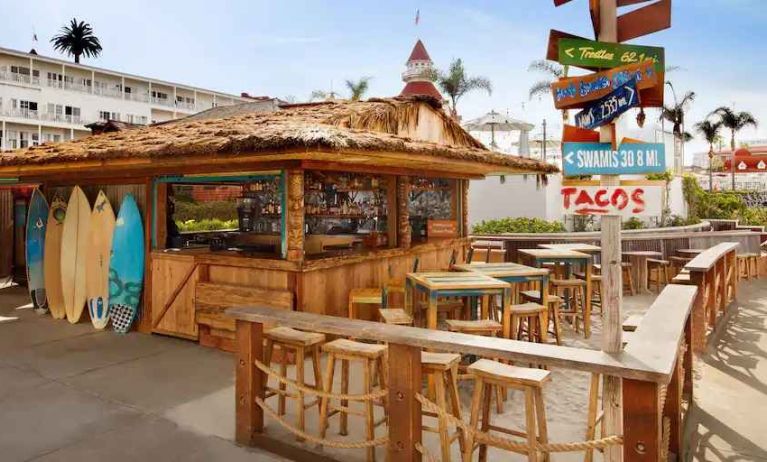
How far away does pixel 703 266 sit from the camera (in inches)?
222

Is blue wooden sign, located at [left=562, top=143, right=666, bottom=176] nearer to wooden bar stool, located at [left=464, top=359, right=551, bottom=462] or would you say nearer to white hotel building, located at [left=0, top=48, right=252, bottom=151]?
wooden bar stool, located at [left=464, top=359, right=551, bottom=462]

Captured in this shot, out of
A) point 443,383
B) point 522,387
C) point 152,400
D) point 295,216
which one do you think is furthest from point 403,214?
point 522,387

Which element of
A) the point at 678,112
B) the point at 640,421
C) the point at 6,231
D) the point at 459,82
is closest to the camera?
the point at 640,421

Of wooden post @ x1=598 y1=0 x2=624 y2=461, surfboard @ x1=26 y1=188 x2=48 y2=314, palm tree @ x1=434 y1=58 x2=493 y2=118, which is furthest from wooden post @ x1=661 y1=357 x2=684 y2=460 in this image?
palm tree @ x1=434 y1=58 x2=493 y2=118

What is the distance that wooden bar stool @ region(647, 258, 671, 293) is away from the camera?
9724mm

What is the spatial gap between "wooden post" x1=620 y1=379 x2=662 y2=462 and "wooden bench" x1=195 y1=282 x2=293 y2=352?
3.72 meters

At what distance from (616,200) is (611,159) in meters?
0.20

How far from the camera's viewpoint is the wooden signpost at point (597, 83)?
248 cm

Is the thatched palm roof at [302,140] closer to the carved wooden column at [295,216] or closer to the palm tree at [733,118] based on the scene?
the carved wooden column at [295,216]

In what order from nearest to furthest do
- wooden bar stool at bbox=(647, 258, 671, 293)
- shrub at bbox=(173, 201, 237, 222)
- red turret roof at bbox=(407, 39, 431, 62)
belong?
wooden bar stool at bbox=(647, 258, 671, 293) < shrub at bbox=(173, 201, 237, 222) < red turret roof at bbox=(407, 39, 431, 62)

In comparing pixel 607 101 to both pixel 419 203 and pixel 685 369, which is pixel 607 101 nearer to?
pixel 685 369

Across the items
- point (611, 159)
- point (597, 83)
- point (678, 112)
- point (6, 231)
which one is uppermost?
point (678, 112)

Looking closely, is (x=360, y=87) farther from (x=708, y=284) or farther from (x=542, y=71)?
(x=708, y=284)

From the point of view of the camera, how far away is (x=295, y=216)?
18.1ft
